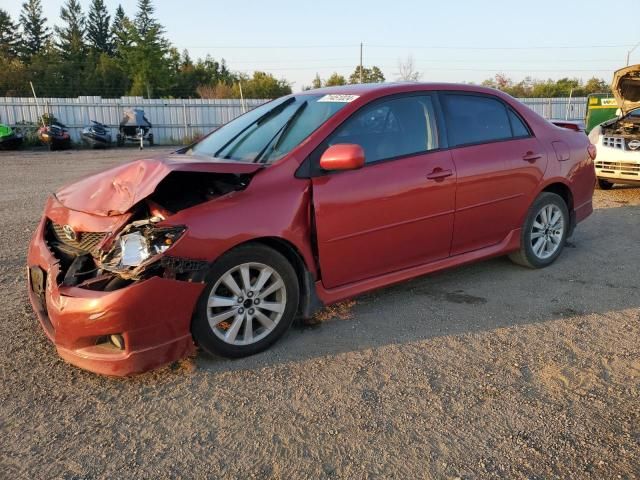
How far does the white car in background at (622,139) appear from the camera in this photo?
857 cm

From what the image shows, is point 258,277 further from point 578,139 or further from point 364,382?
point 578,139

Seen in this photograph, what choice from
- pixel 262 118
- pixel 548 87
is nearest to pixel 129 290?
pixel 262 118

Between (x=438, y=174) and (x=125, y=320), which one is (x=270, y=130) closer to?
(x=438, y=174)

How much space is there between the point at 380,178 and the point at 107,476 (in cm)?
244

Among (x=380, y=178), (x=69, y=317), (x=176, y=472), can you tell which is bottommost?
(x=176, y=472)

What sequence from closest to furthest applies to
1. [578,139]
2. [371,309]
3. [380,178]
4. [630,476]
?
[630,476]
[380,178]
[371,309]
[578,139]

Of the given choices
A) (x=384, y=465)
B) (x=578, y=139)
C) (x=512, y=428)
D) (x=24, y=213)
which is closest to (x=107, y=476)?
(x=384, y=465)

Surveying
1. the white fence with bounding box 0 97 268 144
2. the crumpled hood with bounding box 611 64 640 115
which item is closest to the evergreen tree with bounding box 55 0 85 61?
the white fence with bounding box 0 97 268 144

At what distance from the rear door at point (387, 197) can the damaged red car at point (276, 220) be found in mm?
10

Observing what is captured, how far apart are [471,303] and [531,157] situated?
1.49 m

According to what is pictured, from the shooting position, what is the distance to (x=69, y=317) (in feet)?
9.80

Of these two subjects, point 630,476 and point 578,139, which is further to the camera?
point 578,139

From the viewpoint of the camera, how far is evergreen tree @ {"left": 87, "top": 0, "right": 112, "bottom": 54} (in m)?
77.0

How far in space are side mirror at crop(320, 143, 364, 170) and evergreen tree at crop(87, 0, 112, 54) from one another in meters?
83.3
